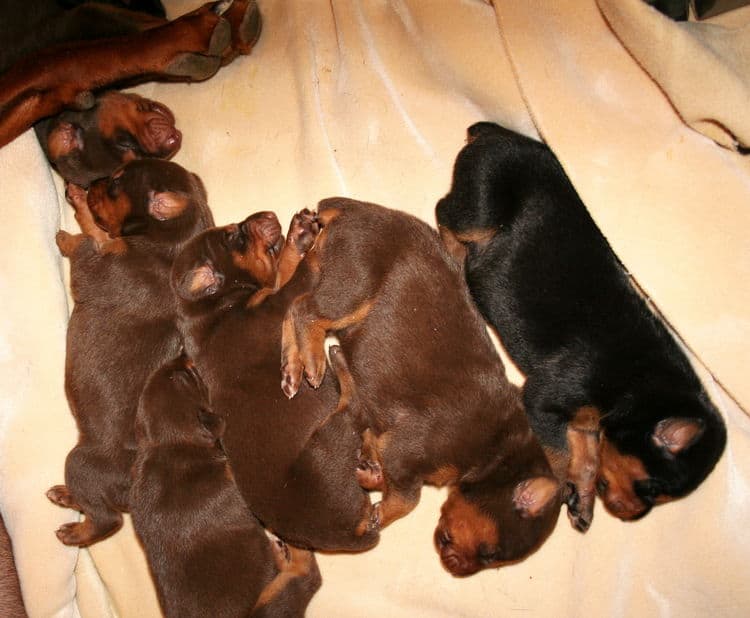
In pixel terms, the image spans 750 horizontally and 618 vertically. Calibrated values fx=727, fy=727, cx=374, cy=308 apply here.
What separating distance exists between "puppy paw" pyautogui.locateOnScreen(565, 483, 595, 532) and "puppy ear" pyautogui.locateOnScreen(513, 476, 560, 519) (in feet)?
1.32

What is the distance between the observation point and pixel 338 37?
3.71 m

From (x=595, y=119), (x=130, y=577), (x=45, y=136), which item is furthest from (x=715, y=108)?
(x=130, y=577)

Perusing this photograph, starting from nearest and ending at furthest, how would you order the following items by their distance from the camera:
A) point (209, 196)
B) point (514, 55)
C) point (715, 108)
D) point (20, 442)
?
point (715, 108)
point (514, 55)
point (20, 442)
point (209, 196)

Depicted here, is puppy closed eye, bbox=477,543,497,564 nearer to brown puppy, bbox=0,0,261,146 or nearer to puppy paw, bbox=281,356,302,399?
puppy paw, bbox=281,356,302,399

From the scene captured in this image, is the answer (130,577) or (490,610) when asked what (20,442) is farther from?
(490,610)

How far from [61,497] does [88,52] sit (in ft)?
6.72

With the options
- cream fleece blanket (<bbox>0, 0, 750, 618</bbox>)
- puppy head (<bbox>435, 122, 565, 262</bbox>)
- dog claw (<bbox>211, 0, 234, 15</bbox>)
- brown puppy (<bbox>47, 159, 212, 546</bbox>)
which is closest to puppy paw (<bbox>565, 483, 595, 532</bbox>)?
cream fleece blanket (<bbox>0, 0, 750, 618</bbox>)

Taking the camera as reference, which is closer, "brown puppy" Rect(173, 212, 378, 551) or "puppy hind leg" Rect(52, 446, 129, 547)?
"brown puppy" Rect(173, 212, 378, 551)

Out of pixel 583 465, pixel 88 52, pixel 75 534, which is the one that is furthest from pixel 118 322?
pixel 583 465

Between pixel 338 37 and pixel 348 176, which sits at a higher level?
pixel 338 37

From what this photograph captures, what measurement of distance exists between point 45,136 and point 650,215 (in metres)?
2.83

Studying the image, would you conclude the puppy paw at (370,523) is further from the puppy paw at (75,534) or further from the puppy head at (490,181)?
the puppy paw at (75,534)

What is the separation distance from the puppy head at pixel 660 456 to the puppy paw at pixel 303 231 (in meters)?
1.52

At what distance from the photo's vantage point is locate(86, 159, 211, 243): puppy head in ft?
10.6
